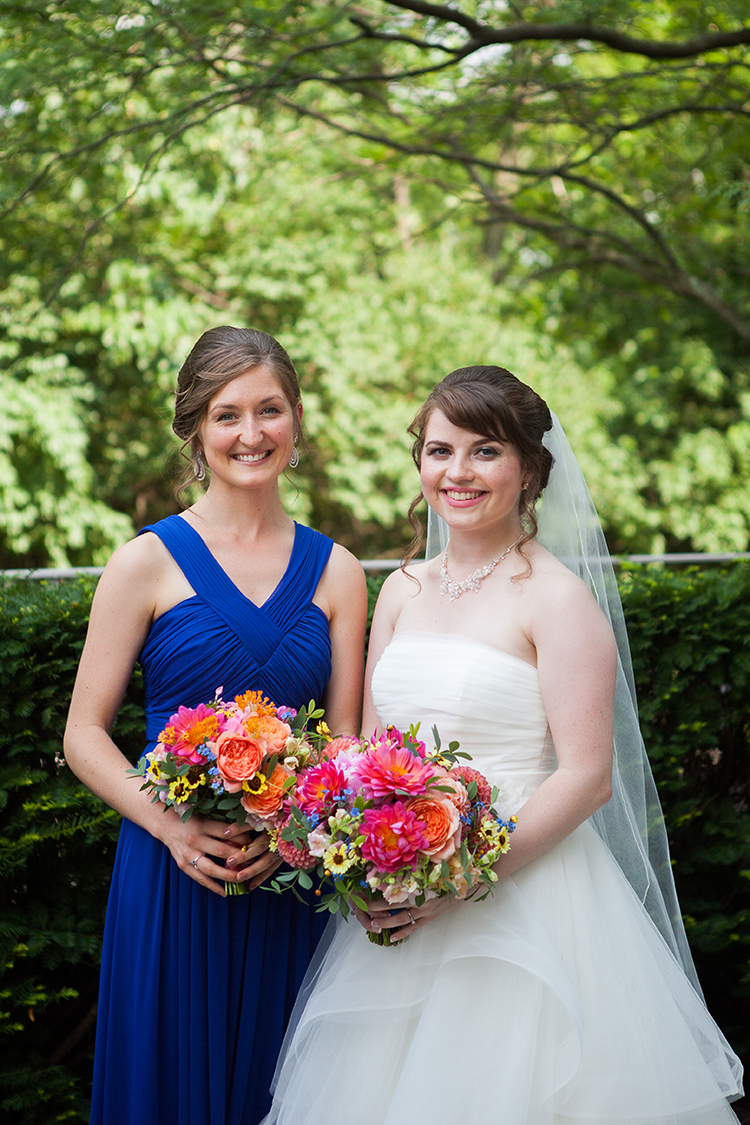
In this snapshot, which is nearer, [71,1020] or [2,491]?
[71,1020]

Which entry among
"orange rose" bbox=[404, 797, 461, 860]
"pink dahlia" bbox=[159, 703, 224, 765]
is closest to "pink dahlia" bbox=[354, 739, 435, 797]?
"orange rose" bbox=[404, 797, 461, 860]

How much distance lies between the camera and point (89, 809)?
3.35 metres

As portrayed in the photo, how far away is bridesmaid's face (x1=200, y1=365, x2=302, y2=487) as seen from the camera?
8.35 ft

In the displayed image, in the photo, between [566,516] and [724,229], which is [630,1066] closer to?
[566,516]

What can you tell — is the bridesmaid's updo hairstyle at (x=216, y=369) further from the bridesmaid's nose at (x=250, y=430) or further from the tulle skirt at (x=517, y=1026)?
the tulle skirt at (x=517, y=1026)

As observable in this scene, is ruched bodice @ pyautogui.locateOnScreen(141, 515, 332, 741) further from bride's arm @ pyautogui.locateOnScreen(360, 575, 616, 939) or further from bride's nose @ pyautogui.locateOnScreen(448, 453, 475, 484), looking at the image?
bride's arm @ pyautogui.locateOnScreen(360, 575, 616, 939)

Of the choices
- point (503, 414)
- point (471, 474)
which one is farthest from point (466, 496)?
point (503, 414)

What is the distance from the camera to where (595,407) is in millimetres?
12453

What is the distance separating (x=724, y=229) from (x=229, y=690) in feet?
37.8

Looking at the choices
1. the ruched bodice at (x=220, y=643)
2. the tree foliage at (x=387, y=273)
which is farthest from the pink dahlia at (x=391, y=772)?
the tree foliage at (x=387, y=273)

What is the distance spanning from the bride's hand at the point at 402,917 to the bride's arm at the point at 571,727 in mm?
87

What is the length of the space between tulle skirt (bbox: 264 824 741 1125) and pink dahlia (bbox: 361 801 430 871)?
1.56ft

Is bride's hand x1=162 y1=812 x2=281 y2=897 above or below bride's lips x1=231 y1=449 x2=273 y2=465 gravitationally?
below

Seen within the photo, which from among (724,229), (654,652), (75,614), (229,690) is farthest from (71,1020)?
(724,229)
